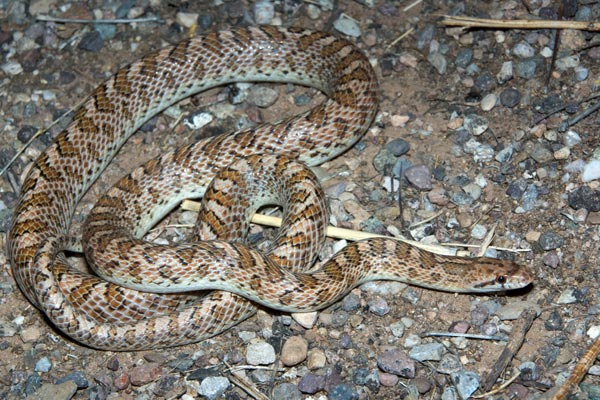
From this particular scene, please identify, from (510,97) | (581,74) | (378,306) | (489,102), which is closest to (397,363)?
(378,306)

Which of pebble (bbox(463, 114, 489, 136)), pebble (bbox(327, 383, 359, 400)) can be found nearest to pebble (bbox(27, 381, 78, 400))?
pebble (bbox(327, 383, 359, 400))

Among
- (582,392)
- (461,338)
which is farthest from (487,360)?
(582,392)

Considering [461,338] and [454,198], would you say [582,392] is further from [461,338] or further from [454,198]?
[454,198]

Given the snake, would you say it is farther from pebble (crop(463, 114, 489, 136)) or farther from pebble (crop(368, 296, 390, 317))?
pebble (crop(463, 114, 489, 136))

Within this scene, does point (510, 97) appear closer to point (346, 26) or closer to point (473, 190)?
point (473, 190)

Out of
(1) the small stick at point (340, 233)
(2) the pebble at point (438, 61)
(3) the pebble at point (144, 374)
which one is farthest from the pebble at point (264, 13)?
(3) the pebble at point (144, 374)

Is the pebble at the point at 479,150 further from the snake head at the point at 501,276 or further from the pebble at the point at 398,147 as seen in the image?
the snake head at the point at 501,276
